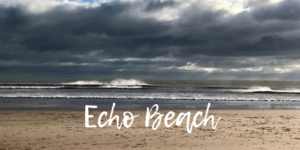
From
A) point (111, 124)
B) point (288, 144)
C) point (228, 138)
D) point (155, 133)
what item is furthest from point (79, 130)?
point (288, 144)

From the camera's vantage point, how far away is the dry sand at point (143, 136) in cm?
877

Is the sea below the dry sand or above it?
above

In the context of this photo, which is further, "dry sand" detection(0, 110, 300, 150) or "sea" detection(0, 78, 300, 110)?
"sea" detection(0, 78, 300, 110)

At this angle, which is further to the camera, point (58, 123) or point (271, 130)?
point (58, 123)

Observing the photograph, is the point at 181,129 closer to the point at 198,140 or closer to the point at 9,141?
the point at 198,140

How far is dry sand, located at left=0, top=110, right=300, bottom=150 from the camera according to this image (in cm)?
877

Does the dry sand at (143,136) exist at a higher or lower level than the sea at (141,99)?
lower

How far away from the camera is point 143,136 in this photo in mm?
10117

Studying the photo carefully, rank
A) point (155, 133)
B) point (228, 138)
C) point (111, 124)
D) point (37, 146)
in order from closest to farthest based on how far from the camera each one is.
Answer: point (37, 146) < point (228, 138) < point (155, 133) < point (111, 124)

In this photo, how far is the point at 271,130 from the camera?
1144 centimetres

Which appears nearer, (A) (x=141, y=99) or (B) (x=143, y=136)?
(B) (x=143, y=136)

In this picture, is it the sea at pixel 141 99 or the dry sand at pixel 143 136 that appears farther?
the sea at pixel 141 99

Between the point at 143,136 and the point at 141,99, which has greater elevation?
the point at 141,99

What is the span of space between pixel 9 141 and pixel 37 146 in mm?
1475
